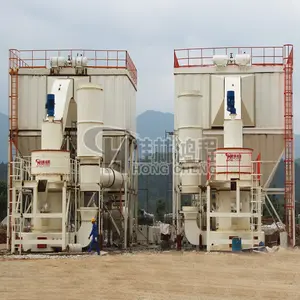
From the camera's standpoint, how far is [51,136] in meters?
31.0

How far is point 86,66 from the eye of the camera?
37.8m

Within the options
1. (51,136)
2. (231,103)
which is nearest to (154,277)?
(51,136)

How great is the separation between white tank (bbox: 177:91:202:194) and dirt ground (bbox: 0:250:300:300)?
238 inches

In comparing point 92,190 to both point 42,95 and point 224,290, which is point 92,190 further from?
point 224,290

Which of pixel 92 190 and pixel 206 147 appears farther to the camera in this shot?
pixel 206 147

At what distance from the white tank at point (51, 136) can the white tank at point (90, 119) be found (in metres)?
0.92

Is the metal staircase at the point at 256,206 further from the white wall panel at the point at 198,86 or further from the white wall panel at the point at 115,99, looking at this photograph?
the white wall panel at the point at 115,99

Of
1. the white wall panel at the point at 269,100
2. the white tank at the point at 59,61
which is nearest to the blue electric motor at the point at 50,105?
the white tank at the point at 59,61

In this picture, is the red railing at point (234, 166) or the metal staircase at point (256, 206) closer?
the metal staircase at point (256, 206)

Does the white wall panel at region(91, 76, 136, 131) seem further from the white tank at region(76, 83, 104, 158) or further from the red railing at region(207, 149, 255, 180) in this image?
the red railing at region(207, 149, 255, 180)

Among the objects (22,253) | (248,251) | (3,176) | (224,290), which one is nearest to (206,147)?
(248,251)

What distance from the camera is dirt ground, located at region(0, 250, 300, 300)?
16.4 m

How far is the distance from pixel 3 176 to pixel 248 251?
413 ft

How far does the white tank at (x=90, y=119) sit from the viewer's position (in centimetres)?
3134
